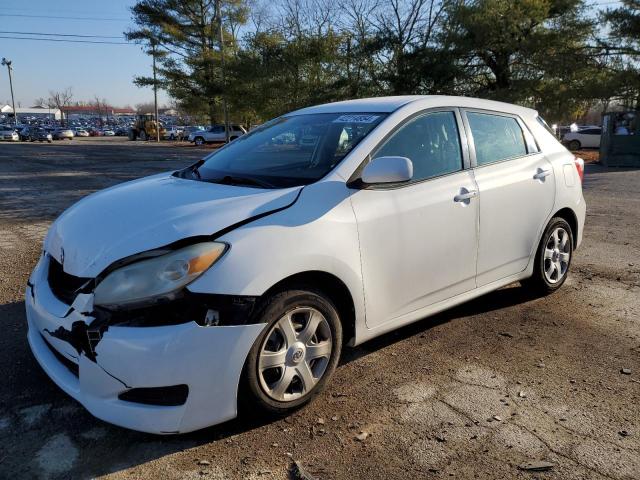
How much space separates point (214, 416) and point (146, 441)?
16.5 inches

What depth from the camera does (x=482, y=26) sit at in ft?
74.3

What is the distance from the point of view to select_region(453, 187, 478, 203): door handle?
3605 mm

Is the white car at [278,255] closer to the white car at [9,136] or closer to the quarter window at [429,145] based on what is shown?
the quarter window at [429,145]

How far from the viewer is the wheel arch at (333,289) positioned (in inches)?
108

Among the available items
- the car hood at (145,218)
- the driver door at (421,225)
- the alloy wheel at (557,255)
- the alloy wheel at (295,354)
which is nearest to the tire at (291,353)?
the alloy wheel at (295,354)

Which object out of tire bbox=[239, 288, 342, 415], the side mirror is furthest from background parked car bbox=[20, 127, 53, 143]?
tire bbox=[239, 288, 342, 415]

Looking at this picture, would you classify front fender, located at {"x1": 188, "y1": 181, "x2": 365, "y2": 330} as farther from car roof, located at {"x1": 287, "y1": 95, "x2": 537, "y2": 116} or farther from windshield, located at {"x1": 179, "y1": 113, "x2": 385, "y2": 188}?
car roof, located at {"x1": 287, "y1": 95, "x2": 537, "y2": 116}

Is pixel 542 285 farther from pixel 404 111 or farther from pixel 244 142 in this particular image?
pixel 244 142

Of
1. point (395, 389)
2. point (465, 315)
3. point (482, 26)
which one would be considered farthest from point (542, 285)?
point (482, 26)

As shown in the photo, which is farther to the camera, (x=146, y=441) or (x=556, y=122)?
(x=556, y=122)

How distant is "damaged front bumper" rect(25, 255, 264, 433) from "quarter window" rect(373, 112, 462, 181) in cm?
156

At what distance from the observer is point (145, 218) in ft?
9.13

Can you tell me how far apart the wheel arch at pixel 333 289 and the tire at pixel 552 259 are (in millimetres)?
2129

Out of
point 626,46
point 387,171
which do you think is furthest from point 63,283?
point 626,46
